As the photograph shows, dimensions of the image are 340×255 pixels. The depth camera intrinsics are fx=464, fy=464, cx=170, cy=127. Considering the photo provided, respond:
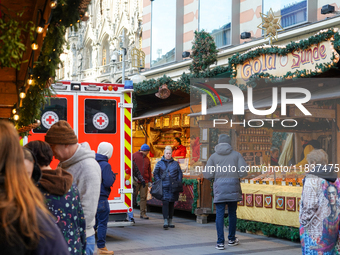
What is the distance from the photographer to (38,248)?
1.70 meters

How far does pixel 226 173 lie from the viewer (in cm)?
796

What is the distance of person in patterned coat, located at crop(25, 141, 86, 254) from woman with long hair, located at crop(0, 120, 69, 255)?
1060 millimetres

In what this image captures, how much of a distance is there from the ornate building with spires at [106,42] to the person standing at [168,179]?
49.2 feet

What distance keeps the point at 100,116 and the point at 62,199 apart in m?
5.93

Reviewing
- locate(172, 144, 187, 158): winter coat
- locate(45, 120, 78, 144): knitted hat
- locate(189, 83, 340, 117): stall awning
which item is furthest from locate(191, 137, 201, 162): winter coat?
locate(45, 120, 78, 144): knitted hat

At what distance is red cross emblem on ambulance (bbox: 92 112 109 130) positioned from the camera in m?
8.78

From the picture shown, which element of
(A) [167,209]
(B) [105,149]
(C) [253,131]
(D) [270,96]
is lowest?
(A) [167,209]

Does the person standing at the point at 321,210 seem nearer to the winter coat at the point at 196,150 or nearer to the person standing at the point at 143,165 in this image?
the person standing at the point at 143,165

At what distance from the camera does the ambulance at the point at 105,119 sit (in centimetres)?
855

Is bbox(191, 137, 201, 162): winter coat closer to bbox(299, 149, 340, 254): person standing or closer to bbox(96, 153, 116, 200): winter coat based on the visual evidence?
bbox(96, 153, 116, 200): winter coat

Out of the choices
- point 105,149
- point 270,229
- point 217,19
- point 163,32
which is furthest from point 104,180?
point 163,32

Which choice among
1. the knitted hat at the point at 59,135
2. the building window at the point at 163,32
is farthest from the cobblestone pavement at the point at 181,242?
the building window at the point at 163,32

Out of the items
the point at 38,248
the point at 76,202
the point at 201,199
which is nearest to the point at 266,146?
the point at 201,199

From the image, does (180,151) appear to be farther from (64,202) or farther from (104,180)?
(64,202)
